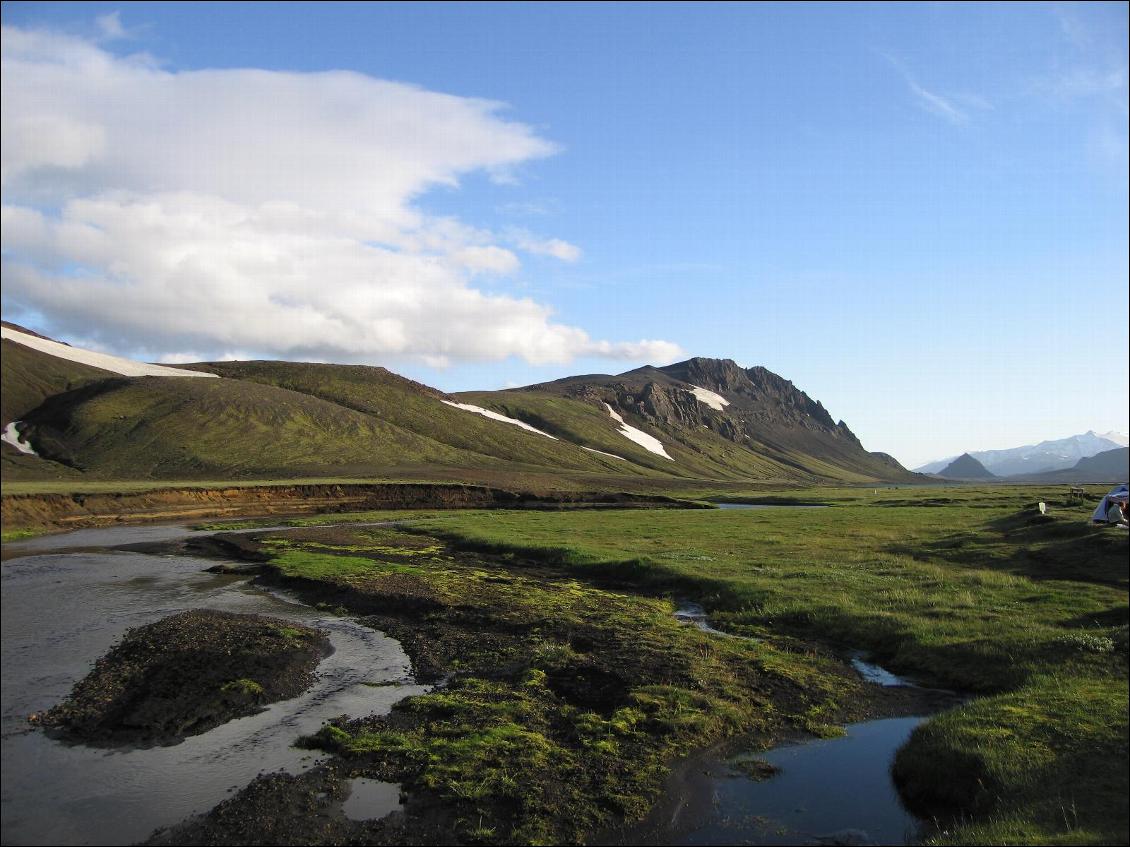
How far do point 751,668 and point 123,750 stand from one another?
20.3 m

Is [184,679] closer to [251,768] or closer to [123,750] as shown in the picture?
[123,750]

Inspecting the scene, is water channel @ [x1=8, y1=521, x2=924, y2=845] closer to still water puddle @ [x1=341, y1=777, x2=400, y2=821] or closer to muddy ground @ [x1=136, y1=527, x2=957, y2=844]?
still water puddle @ [x1=341, y1=777, x2=400, y2=821]

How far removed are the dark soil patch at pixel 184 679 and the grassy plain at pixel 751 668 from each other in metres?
4.29

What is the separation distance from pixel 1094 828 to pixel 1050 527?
3860cm

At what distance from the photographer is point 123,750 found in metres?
16.8

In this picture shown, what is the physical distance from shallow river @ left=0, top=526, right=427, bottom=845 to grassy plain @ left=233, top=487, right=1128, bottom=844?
2.08 m

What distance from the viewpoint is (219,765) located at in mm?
17125

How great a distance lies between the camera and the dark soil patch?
17.9m

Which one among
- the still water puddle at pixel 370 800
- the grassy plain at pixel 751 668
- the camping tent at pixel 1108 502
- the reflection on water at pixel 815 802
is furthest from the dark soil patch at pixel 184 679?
the camping tent at pixel 1108 502

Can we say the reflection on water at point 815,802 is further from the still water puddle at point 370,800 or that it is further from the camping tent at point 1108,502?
the camping tent at point 1108,502

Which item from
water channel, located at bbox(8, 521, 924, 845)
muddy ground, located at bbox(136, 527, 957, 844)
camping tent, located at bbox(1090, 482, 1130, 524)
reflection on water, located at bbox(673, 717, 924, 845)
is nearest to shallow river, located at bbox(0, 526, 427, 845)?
water channel, located at bbox(8, 521, 924, 845)

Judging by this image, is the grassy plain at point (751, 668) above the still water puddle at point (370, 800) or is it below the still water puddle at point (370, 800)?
above

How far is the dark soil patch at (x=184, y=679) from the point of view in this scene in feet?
58.6

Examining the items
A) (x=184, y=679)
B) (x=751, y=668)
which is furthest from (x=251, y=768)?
(x=751, y=668)
